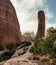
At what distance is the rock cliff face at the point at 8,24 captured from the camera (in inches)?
2234

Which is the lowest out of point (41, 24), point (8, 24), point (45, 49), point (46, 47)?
point (45, 49)

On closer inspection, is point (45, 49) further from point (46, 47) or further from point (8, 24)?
point (8, 24)

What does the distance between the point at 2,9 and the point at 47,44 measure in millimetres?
30700

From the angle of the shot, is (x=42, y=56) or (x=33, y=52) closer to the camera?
(x=42, y=56)

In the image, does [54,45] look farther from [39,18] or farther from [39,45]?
[39,18]

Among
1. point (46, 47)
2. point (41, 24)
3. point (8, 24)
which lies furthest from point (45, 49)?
point (8, 24)

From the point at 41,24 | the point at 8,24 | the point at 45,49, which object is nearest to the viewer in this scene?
the point at 45,49

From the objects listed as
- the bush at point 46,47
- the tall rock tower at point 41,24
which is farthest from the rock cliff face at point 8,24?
the bush at point 46,47

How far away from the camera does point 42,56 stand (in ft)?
88.5

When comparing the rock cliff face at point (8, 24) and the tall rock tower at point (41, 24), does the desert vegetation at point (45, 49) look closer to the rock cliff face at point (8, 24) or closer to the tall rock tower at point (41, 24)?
the tall rock tower at point (41, 24)

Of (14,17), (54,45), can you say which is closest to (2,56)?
(54,45)

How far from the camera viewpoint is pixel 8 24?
190ft

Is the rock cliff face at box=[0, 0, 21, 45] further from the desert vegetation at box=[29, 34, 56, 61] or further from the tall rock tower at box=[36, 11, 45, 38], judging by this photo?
the desert vegetation at box=[29, 34, 56, 61]

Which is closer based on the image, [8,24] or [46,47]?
[46,47]
